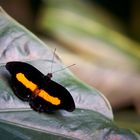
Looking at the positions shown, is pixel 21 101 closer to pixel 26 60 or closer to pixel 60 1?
pixel 26 60

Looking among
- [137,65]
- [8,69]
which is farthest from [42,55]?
[137,65]

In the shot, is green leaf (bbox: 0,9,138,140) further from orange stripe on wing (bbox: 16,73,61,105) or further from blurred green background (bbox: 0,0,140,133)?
blurred green background (bbox: 0,0,140,133)

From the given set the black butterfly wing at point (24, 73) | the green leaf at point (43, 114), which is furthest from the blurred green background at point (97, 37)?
the black butterfly wing at point (24, 73)

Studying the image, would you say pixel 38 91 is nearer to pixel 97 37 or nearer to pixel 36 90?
pixel 36 90

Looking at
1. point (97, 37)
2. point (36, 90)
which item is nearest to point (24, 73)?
point (36, 90)

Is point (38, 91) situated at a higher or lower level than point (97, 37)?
higher

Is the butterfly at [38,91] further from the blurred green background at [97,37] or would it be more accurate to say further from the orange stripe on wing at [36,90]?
the blurred green background at [97,37]

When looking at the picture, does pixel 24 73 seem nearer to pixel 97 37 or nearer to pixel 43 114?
pixel 43 114

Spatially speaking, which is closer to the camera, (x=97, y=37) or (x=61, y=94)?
(x=61, y=94)
